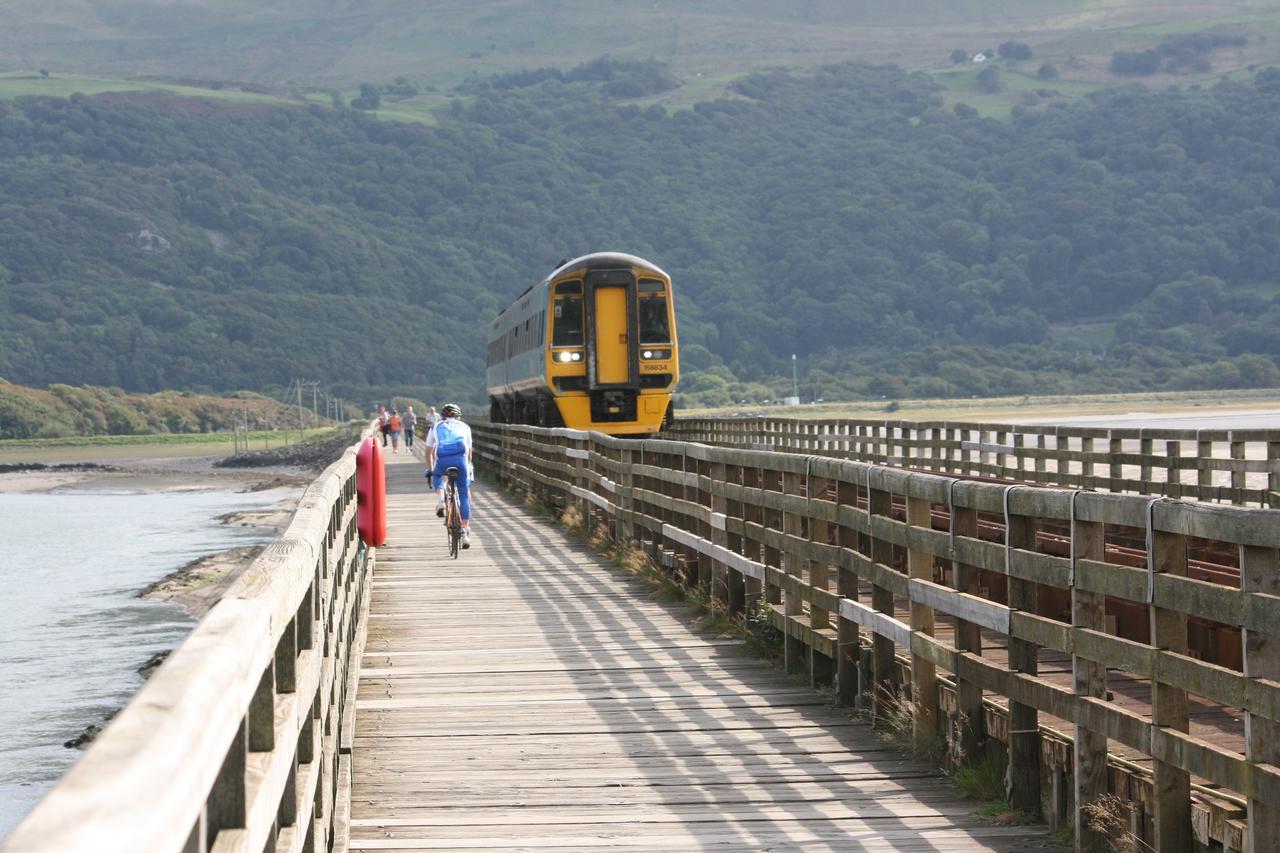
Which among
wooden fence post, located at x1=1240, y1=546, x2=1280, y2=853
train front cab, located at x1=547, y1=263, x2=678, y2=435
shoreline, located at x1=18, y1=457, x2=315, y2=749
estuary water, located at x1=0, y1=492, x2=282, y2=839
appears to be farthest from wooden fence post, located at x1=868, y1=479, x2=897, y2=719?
train front cab, located at x1=547, y1=263, x2=678, y2=435

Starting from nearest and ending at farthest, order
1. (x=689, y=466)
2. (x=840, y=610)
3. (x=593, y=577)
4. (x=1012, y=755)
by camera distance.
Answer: (x=1012, y=755) → (x=840, y=610) → (x=689, y=466) → (x=593, y=577)

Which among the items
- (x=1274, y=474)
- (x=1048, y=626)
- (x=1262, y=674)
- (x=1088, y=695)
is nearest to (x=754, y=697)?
(x=1048, y=626)

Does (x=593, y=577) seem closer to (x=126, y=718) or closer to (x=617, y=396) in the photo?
(x=126, y=718)

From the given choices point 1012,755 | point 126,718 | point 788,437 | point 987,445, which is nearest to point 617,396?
point 788,437

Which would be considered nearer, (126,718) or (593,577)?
(126,718)

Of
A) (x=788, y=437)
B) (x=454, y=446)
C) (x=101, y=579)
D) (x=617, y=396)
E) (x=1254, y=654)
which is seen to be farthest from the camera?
(x=101, y=579)

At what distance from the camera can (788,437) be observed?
36.2 meters

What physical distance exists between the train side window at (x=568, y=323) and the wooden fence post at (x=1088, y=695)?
25.9 metres

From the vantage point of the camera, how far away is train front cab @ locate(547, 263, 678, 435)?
31.6 metres

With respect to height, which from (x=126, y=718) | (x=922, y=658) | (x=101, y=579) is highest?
(x=126, y=718)

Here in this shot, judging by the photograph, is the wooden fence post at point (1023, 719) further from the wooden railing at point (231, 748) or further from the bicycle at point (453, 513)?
the bicycle at point (453, 513)

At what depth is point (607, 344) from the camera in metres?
31.8

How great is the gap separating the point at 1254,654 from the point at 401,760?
13.6ft

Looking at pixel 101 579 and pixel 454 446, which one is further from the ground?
pixel 454 446
